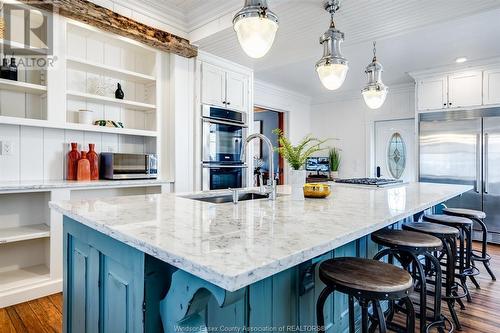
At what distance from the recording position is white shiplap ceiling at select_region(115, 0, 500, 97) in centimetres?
248

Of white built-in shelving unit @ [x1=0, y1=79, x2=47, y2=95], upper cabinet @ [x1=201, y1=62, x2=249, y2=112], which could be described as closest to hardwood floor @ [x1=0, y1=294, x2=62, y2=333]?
white built-in shelving unit @ [x1=0, y1=79, x2=47, y2=95]

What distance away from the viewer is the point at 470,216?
2799 mm

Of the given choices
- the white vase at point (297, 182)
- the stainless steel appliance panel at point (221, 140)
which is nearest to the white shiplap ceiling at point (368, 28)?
the stainless steel appliance panel at point (221, 140)

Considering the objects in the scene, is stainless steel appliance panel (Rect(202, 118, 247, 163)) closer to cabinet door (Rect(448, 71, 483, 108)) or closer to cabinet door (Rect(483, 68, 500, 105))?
cabinet door (Rect(448, 71, 483, 108))

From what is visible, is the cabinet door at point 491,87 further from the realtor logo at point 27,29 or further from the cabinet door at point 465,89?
the realtor logo at point 27,29

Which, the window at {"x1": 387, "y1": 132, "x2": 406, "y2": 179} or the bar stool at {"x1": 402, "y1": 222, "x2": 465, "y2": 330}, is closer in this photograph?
the bar stool at {"x1": 402, "y1": 222, "x2": 465, "y2": 330}

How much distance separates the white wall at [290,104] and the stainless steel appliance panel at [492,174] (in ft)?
10.4

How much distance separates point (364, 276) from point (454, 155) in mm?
3967

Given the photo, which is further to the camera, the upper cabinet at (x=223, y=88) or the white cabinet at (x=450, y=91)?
the white cabinet at (x=450, y=91)

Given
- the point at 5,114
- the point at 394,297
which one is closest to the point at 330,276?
the point at 394,297

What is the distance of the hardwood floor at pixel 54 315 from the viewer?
6.56 feet

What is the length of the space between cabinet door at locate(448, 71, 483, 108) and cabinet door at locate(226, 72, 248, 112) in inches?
118

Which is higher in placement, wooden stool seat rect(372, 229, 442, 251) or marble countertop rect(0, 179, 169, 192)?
marble countertop rect(0, 179, 169, 192)

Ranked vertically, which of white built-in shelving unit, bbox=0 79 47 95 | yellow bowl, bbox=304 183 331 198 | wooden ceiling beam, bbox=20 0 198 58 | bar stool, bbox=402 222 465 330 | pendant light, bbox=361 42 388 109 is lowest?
bar stool, bbox=402 222 465 330
